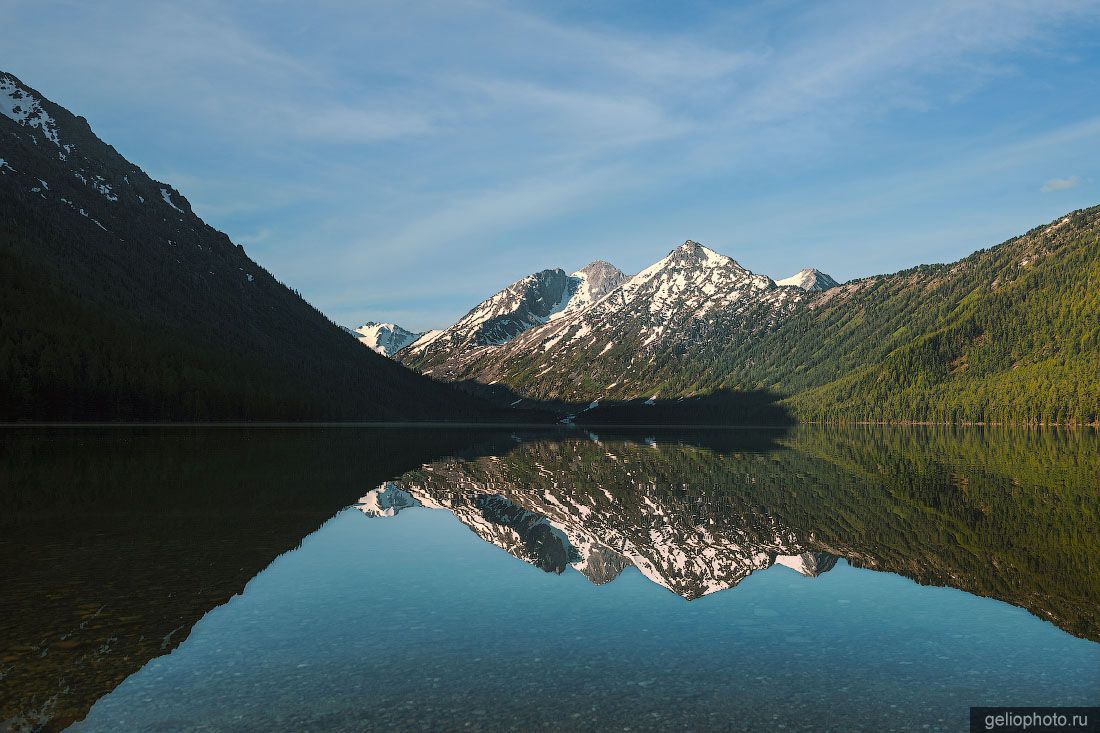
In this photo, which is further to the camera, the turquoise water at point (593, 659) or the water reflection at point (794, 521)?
the water reflection at point (794, 521)

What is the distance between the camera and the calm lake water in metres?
15.9

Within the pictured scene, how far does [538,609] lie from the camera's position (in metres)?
24.6

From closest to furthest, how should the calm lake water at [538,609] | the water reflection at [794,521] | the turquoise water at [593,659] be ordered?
1. the turquoise water at [593,659]
2. the calm lake water at [538,609]
3. the water reflection at [794,521]

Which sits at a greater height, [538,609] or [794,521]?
[794,521]

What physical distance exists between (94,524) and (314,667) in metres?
25.8

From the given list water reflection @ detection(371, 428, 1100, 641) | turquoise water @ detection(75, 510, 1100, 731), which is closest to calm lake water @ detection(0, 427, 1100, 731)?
turquoise water @ detection(75, 510, 1100, 731)

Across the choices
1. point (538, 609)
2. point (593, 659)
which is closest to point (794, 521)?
point (538, 609)

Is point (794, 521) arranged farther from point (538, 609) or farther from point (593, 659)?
point (593, 659)

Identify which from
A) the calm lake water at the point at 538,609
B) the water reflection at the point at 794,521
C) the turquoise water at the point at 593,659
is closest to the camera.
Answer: the turquoise water at the point at 593,659

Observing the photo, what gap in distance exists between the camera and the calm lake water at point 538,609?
628 inches

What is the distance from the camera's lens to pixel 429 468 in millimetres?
78500

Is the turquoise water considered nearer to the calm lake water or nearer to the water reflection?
the calm lake water

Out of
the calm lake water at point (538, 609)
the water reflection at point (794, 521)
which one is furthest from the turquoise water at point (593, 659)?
the water reflection at point (794, 521)

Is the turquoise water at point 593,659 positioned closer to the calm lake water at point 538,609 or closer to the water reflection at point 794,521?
the calm lake water at point 538,609
